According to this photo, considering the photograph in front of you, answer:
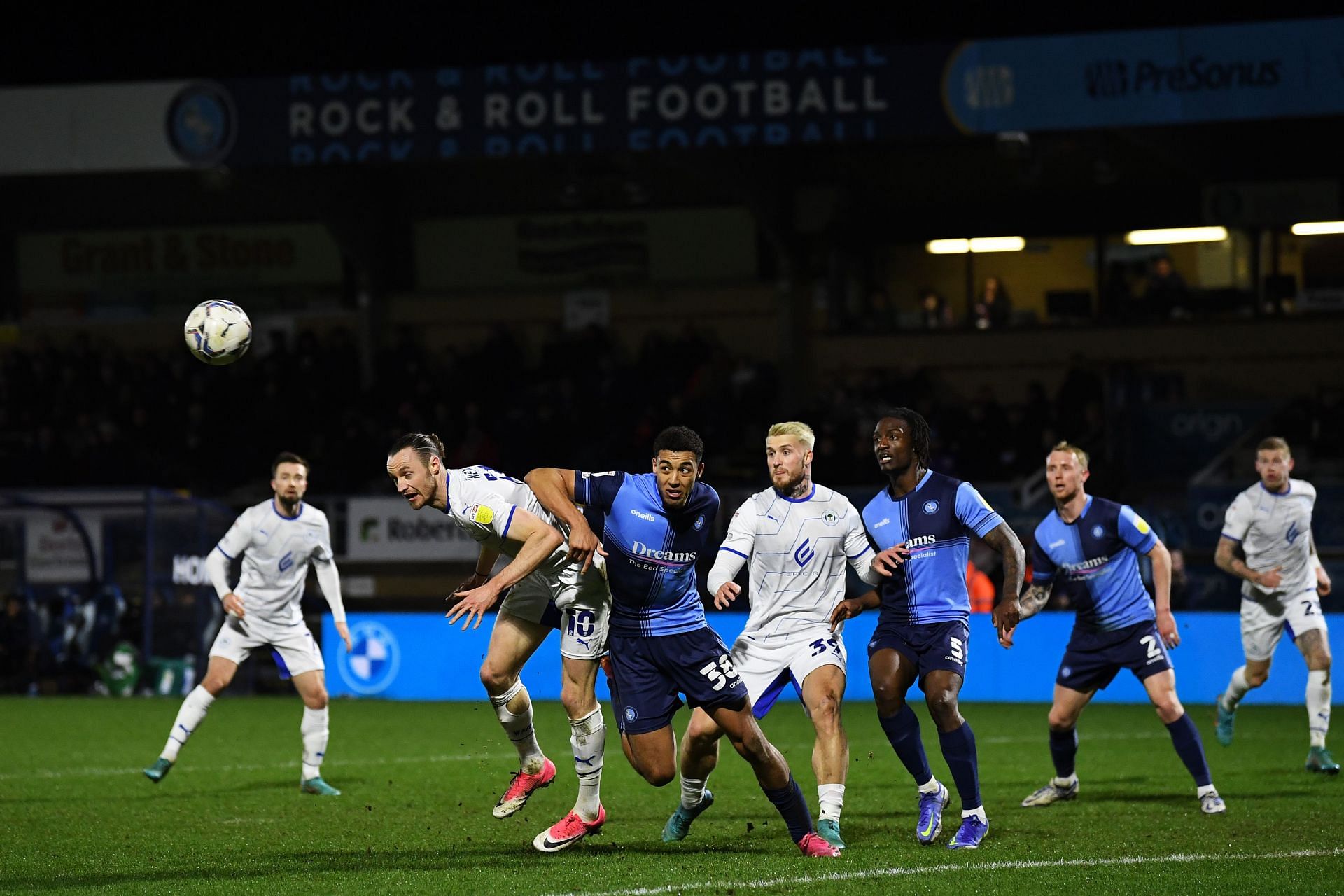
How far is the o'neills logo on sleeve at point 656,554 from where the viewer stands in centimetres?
796

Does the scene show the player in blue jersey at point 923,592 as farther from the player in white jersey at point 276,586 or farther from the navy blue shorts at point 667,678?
the player in white jersey at point 276,586

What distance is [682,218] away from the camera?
28.5 meters

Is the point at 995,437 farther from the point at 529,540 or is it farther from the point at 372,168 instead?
the point at 529,540

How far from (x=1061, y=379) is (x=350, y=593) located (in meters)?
10.7

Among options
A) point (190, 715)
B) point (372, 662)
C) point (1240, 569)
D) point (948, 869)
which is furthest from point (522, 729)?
point (372, 662)

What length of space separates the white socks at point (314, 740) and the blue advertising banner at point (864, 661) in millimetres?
6243

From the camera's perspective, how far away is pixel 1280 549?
40.4 feet

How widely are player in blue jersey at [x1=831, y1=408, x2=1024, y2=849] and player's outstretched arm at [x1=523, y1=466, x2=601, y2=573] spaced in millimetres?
1530

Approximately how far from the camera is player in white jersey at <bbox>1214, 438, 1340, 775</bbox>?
11969 millimetres

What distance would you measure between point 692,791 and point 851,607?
1175 millimetres

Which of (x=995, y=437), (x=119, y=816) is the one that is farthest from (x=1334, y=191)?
(x=119, y=816)

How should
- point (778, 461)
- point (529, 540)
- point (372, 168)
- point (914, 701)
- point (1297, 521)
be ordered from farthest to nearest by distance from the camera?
1. point (372, 168)
2. point (914, 701)
3. point (1297, 521)
4. point (778, 461)
5. point (529, 540)

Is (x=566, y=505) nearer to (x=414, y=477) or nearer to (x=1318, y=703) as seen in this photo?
(x=414, y=477)

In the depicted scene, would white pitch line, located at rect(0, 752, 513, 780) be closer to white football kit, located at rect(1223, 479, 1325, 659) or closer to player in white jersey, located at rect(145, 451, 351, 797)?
player in white jersey, located at rect(145, 451, 351, 797)
